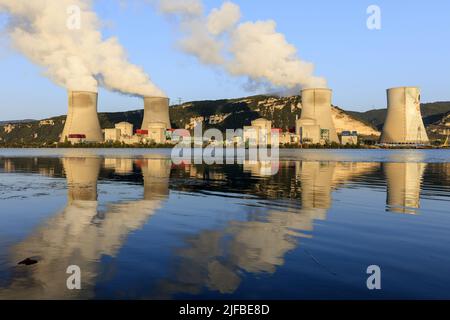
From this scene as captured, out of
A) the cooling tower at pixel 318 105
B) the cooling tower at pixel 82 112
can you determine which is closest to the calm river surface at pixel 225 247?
the cooling tower at pixel 82 112

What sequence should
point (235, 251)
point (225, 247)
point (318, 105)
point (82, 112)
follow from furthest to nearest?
point (318, 105)
point (82, 112)
point (225, 247)
point (235, 251)

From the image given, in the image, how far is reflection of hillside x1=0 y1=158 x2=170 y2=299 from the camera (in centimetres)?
874

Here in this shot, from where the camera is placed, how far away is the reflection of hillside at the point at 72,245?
8.74 metres

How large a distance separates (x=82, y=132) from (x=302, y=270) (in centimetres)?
17525

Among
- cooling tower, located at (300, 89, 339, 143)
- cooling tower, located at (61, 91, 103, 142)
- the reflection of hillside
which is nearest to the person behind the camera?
the reflection of hillside

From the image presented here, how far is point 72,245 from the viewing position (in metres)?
12.4

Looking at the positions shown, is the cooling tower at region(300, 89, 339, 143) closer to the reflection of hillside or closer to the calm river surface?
the calm river surface

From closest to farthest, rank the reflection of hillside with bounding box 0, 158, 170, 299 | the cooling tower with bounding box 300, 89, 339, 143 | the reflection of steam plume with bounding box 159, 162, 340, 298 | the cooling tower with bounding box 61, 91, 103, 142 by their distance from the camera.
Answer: the reflection of hillside with bounding box 0, 158, 170, 299, the reflection of steam plume with bounding box 159, 162, 340, 298, the cooling tower with bounding box 61, 91, 103, 142, the cooling tower with bounding box 300, 89, 339, 143

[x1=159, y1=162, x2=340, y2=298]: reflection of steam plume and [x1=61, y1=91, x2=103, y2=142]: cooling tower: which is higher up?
[x1=61, y1=91, x2=103, y2=142]: cooling tower

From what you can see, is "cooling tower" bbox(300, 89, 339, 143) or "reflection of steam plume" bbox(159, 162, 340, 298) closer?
"reflection of steam plume" bbox(159, 162, 340, 298)

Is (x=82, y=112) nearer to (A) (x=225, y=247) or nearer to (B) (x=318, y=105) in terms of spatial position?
(B) (x=318, y=105)

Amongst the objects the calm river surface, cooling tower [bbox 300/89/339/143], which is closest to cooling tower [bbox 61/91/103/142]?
cooling tower [bbox 300/89/339/143]

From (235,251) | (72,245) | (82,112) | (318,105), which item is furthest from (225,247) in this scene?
(318,105)
